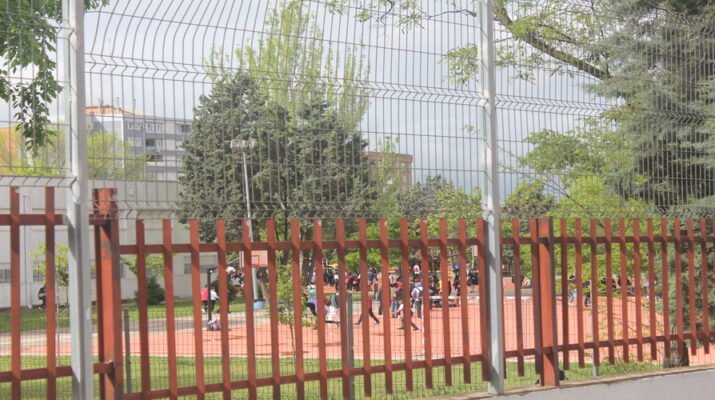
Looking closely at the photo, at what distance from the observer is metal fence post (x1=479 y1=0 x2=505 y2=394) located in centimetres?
765

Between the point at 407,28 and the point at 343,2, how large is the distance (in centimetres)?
63

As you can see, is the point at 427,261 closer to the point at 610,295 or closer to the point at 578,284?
the point at 578,284

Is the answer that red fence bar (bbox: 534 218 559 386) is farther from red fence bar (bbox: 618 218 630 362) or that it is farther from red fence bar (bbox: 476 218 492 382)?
red fence bar (bbox: 618 218 630 362)

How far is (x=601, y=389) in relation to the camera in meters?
8.43

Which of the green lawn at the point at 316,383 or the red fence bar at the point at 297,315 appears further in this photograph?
the green lawn at the point at 316,383

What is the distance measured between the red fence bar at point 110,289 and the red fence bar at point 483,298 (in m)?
2.92

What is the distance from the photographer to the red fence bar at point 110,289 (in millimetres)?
5848

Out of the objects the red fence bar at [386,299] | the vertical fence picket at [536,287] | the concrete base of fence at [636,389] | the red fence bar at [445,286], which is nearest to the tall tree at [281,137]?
the red fence bar at [386,299]

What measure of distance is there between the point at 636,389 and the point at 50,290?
531cm

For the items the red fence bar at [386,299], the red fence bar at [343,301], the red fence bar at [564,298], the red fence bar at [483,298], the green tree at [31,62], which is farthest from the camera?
the red fence bar at [564,298]

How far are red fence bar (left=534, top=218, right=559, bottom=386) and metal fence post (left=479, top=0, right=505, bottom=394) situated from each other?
2.09 feet

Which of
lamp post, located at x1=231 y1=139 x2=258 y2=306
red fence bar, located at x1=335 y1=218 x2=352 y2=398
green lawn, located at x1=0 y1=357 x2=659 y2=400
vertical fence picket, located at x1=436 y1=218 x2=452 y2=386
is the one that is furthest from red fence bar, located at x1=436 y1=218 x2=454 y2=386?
lamp post, located at x1=231 y1=139 x2=258 y2=306

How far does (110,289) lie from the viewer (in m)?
5.87

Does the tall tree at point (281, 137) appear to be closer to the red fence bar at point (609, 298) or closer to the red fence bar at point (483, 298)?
the red fence bar at point (483, 298)
